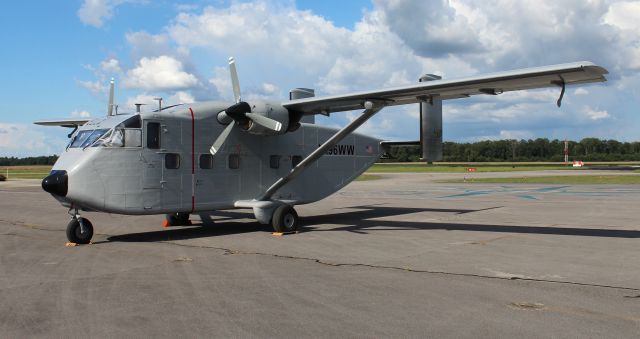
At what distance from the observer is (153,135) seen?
43.0 feet

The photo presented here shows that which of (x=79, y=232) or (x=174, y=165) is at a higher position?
(x=174, y=165)

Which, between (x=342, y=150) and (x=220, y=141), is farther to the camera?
(x=342, y=150)

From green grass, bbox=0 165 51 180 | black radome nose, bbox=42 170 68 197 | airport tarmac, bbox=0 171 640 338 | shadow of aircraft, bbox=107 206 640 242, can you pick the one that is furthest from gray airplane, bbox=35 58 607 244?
green grass, bbox=0 165 51 180

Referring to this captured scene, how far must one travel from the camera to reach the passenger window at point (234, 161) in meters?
14.9

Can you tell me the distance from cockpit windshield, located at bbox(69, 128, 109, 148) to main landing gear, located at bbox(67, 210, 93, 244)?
1656 millimetres

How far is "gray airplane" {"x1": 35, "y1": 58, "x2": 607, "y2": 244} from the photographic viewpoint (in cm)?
1206

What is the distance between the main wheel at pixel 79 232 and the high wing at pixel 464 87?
19.4ft

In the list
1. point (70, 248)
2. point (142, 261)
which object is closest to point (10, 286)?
point (142, 261)

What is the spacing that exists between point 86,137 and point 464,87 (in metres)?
9.23

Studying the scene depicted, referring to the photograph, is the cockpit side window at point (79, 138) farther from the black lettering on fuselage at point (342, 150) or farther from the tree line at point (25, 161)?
the tree line at point (25, 161)

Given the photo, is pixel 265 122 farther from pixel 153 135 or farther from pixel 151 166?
pixel 151 166

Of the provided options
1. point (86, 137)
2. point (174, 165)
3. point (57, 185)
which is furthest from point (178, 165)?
point (57, 185)

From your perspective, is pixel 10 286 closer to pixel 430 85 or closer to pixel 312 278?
pixel 312 278

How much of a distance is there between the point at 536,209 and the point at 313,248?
12.1m
